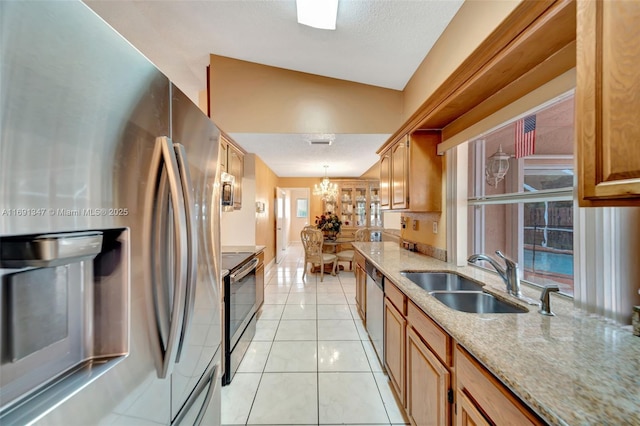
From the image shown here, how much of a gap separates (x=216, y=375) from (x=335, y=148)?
3.32 m

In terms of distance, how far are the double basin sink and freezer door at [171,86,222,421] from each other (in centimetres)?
127

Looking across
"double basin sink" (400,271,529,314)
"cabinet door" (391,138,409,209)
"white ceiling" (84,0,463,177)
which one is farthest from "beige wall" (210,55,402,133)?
"double basin sink" (400,271,529,314)

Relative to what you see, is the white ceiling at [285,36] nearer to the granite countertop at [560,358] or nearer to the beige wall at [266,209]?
the beige wall at [266,209]

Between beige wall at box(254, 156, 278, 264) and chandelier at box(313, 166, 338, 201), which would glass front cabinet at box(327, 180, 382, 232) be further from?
beige wall at box(254, 156, 278, 264)

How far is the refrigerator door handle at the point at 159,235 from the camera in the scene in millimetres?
723

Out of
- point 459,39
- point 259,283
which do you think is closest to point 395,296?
point 259,283

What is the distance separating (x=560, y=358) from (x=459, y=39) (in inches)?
81.9

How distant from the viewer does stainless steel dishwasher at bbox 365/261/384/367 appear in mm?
2049

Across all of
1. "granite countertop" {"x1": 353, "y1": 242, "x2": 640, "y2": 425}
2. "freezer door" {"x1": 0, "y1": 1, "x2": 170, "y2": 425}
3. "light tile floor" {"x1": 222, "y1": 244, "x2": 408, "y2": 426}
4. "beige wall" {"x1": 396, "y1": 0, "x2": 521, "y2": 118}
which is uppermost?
"beige wall" {"x1": 396, "y1": 0, "x2": 521, "y2": 118}

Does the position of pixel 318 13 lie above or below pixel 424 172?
above

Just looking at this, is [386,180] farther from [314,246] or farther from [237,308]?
[314,246]

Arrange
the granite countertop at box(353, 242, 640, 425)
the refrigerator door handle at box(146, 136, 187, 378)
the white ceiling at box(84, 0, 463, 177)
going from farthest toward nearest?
the white ceiling at box(84, 0, 463, 177)
the refrigerator door handle at box(146, 136, 187, 378)
the granite countertop at box(353, 242, 640, 425)

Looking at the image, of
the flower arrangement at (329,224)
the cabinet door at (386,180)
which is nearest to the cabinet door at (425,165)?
the cabinet door at (386,180)

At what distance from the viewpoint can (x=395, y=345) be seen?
1715mm
